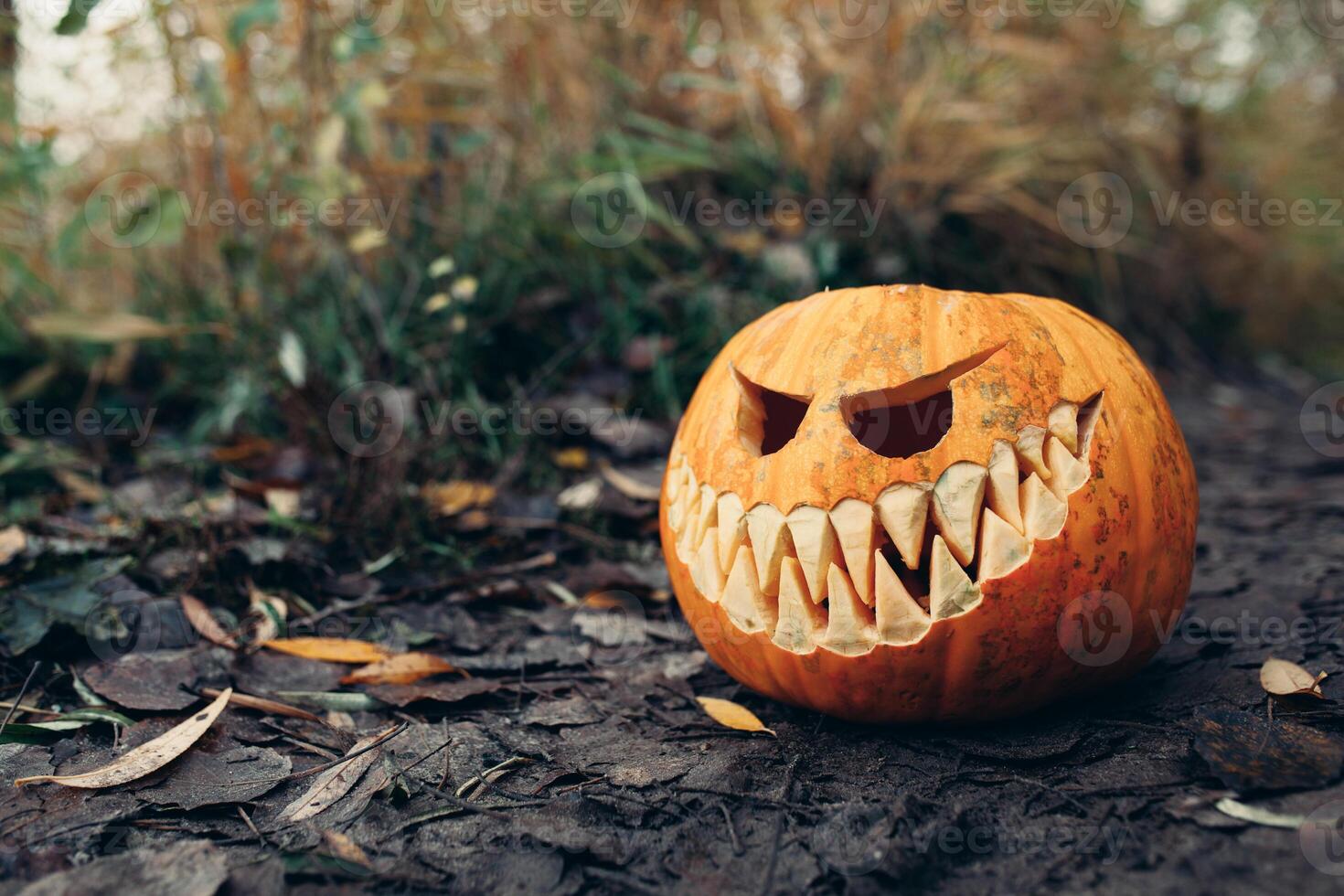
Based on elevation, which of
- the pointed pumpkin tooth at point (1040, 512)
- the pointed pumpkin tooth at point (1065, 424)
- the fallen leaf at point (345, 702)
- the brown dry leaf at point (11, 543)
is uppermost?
the pointed pumpkin tooth at point (1065, 424)

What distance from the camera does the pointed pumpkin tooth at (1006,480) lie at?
1.44 meters

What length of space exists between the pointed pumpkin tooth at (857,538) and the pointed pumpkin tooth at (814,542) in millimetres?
20

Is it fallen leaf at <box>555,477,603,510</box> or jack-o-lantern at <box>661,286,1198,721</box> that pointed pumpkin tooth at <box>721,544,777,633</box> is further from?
fallen leaf at <box>555,477,603,510</box>

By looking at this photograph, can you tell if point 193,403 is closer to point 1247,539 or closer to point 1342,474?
point 1247,539

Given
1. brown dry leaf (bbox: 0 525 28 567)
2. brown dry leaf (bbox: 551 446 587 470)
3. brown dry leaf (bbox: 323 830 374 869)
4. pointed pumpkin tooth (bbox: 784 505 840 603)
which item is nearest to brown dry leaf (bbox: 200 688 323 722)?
brown dry leaf (bbox: 323 830 374 869)

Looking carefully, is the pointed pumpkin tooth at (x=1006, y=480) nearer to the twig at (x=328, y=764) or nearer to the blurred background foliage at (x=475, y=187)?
the twig at (x=328, y=764)

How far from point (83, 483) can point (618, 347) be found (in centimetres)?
175

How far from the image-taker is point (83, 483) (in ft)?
8.81

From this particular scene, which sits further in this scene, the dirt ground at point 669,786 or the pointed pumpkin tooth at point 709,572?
the pointed pumpkin tooth at point 709,572

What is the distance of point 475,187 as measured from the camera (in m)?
3.50

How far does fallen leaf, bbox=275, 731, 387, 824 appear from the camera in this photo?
1402 millimetres

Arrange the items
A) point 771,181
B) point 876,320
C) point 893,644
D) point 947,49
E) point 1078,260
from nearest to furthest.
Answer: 1. point 893,644
2. point 876,320
3. point 771,181
4. point 947,49
5. point 1078,260

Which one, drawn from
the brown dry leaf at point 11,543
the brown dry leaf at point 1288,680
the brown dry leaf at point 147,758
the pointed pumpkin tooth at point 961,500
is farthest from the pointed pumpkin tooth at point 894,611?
the brown dry leaf at point 11,543

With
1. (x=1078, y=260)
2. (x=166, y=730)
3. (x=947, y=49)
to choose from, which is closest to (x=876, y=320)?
(x=166, y=730)
